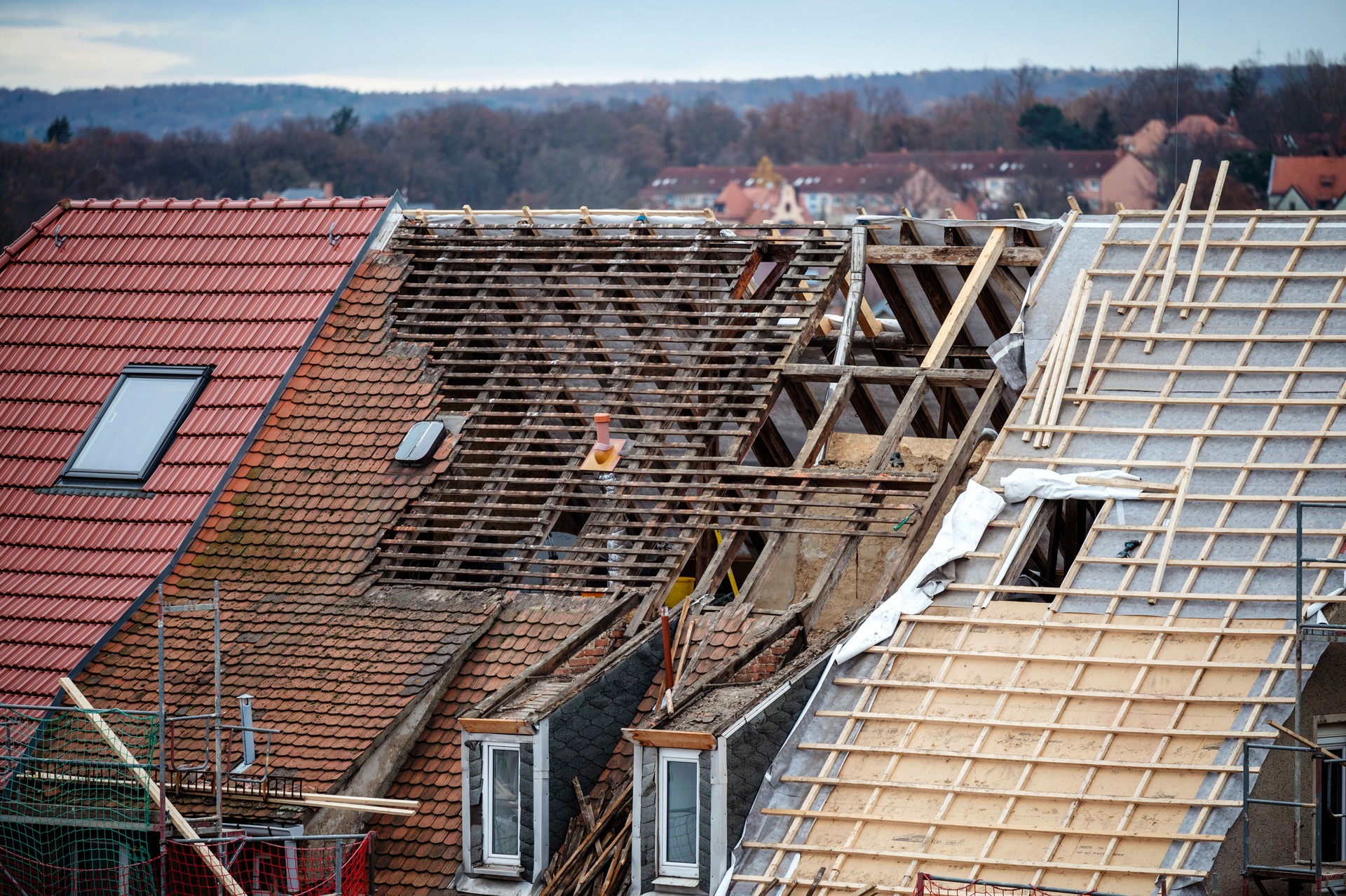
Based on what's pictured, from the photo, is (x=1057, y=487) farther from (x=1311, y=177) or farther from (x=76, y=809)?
(x=1311, y=177)

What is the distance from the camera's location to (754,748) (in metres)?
12.1

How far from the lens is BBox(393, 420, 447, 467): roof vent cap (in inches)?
626

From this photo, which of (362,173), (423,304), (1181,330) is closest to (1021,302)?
(1181,330)

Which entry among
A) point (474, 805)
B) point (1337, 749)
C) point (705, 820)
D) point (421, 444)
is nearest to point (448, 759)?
point (474, 805)

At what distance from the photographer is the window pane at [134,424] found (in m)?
16.4

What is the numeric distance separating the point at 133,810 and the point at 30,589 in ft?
12.6

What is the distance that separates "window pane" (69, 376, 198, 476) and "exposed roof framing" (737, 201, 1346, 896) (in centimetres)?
813

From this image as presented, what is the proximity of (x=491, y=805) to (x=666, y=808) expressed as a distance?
1.69 m

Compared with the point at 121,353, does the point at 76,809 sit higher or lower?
lower

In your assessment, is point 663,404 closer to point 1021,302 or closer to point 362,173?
point 1021,302

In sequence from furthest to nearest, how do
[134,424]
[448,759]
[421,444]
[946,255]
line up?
[134,424], [946,255], [421,444], [448,759]

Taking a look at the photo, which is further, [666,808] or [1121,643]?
[666,808]

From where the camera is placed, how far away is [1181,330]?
1419 centimetres

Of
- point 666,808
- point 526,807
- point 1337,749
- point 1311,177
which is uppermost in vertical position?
point 1311,177
